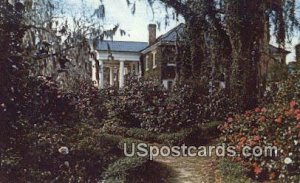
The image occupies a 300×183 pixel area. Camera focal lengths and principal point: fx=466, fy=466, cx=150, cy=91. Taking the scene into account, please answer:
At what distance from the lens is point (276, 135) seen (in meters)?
6.54

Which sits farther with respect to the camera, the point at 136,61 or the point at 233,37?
the point at 136,61

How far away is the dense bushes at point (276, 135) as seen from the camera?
A: 571cm

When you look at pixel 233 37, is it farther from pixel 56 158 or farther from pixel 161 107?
pixel 56 158

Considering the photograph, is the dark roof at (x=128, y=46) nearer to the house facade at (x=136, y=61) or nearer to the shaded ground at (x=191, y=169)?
the house facade at (x=136, y=61)

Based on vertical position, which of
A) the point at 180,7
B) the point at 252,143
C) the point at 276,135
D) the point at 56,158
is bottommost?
the point at 56,158

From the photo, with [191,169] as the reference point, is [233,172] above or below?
above

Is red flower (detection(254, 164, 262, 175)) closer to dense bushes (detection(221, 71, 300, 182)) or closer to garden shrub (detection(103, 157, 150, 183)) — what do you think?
dense bushes (detection(221, 71, 300, 182))

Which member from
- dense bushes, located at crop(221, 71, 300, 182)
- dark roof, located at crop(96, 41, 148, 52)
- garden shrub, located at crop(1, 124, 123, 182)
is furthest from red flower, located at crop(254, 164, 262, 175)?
dark roof, located at crop(96, 41, 148, 52)

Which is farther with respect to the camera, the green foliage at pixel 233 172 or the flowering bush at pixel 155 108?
the flowering bush at pixel 155 108

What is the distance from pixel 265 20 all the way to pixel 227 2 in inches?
48.2

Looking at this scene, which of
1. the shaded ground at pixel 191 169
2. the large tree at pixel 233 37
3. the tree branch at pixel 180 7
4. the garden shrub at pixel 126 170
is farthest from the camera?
the tree branch at pixel 180 7

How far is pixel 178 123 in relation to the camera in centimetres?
1117

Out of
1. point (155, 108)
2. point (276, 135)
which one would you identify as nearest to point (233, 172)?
point (276, 135)

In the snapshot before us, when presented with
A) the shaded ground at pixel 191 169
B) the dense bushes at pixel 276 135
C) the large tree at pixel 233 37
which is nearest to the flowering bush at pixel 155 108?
the large tree at pixel 233 37
